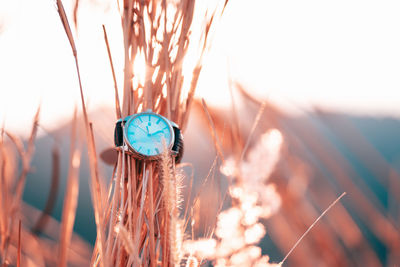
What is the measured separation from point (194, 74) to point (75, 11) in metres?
0.20

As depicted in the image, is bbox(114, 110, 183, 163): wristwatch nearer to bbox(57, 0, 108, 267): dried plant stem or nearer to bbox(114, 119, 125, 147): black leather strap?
bbox(114, 119, 125, 147): black leather strap

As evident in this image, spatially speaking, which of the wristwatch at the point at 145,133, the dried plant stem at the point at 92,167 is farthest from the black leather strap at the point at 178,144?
the dried plant stem at the point at 92,167

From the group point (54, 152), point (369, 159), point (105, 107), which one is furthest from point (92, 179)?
point (369, 159)

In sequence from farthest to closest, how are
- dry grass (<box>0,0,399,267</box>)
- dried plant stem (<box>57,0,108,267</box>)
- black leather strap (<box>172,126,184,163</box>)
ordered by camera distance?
1. black leather strap (<box>172,126,184,163</box>)
2. dry grass (<box>0,0,399,267</box>)
3. dried plant stem (<box>57,0,108,267</box>)

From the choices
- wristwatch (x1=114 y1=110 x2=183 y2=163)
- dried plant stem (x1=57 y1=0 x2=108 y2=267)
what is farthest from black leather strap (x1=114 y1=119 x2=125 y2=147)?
dried plant stem (x1=57 y1=0 x2=108 y2=267)

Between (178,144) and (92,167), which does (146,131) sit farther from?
(92,167)

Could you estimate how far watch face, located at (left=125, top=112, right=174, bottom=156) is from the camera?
1.49ft

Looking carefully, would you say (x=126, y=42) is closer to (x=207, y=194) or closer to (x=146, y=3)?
(x=146, y=3)

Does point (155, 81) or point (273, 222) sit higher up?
point (155, 81)

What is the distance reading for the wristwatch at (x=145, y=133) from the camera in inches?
17.7

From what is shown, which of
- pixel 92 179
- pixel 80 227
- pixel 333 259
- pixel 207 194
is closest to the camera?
pixel 92 179

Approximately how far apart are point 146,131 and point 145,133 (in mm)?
23

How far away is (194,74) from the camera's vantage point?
0.46 meters

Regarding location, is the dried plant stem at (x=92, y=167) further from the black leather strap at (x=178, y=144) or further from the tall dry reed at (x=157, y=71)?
the black leather strap at (x=178, y=144)
